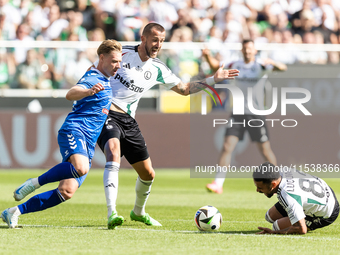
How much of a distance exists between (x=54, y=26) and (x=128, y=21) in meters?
2.02

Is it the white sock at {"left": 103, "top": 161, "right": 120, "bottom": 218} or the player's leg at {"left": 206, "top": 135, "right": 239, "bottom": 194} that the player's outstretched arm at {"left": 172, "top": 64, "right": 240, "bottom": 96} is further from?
the player's leg at {"left": 206, "top": 135, "right": 239, "bottom": 194}

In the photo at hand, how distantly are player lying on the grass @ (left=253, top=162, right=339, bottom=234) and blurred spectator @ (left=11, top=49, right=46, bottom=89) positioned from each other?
9.58 metres

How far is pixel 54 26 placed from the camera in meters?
15.7

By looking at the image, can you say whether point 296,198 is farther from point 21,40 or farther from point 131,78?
point 21,40

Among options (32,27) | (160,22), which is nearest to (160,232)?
(32,27)

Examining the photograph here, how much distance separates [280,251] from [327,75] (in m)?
11.0

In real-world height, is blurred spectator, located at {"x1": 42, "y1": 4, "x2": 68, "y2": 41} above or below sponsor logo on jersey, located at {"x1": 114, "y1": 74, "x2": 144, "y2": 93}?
above

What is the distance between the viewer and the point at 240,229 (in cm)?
651

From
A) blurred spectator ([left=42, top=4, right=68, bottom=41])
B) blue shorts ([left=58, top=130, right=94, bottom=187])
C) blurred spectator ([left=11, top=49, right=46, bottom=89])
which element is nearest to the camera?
blue shorts ([left=58, top=130, right=94, bottom=187])

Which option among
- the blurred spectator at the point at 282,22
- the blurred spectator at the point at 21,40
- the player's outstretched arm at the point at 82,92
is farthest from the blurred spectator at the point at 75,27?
the player's outstretched arm at the point at 82,92

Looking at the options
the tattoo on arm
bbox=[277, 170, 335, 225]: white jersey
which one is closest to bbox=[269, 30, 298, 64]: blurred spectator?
the tattoo on arm

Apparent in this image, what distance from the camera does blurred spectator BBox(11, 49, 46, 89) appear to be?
1441 cm

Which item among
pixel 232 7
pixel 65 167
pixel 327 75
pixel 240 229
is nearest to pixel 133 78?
pixel 65 167

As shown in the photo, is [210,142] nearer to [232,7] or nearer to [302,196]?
[232,7]
